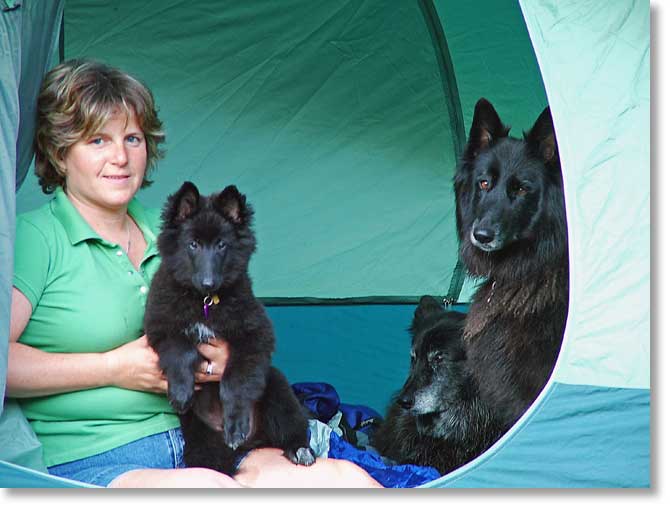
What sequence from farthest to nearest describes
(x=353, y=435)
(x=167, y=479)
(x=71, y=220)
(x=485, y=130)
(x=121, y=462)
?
1. (x=353, y=435)
2. (x=485, y=130)
3. (x=71, y=220)
4. (x=121, y=462)
5. (x=167, y=479)

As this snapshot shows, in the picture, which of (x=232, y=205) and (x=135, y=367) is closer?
(x=135, y=367)

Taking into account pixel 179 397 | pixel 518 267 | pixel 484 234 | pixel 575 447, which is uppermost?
pixel 484 234

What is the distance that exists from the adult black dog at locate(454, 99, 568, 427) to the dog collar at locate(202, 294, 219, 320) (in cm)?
99

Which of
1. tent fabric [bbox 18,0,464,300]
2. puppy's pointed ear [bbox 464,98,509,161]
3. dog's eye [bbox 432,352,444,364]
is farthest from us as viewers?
tent fabric [bbox 18,0,464,300]

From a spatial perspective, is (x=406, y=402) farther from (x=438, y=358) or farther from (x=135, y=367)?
(x=135, y=367)

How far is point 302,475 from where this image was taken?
10.0 feet

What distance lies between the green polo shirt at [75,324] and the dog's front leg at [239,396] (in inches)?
9.4

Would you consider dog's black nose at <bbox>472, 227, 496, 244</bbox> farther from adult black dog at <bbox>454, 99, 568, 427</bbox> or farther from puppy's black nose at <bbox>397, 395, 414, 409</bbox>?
puppy's black nose at <bbox>397, 395, 414, 409</bbox>

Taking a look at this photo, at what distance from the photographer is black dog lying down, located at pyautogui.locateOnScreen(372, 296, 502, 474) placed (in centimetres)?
379

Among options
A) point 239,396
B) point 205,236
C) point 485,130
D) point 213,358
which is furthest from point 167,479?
point 485,130

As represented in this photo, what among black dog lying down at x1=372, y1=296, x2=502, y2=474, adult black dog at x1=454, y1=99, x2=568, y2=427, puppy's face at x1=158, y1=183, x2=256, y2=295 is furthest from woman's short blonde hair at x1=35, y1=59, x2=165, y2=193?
black dog lying down at x1=372, y1=296, x2=502, y2=474

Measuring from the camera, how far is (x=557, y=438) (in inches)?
117

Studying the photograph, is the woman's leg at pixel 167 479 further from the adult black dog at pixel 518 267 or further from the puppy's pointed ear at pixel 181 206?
the adult black dog at pixel 518 267

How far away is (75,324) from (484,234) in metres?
1.47
